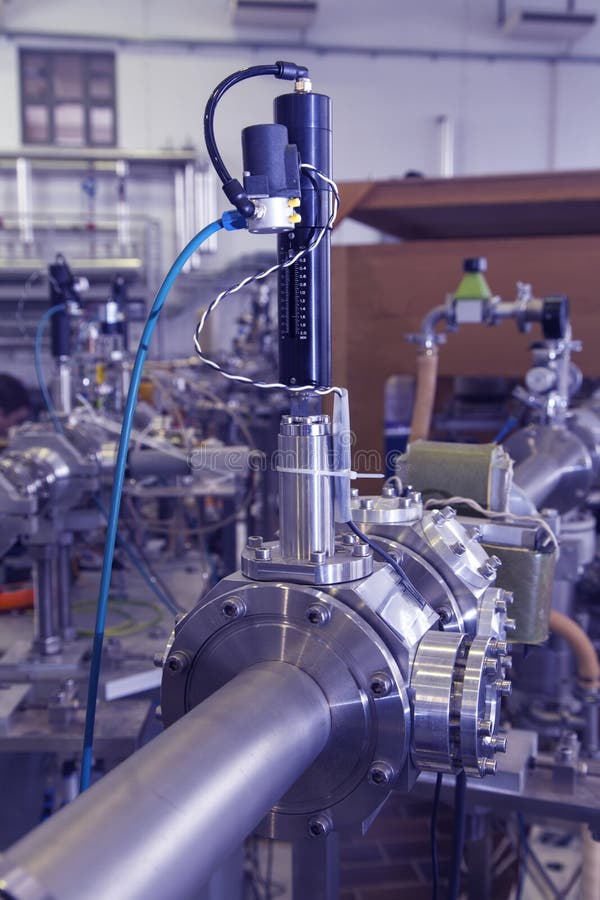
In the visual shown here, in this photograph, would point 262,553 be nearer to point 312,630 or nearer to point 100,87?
point 312,630

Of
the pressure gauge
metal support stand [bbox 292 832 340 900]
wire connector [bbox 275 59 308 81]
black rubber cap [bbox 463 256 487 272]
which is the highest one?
wire connector [bbox 275 59 308 81]

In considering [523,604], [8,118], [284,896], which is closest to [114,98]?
[8,118]

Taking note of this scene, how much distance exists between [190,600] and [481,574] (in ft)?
3.89

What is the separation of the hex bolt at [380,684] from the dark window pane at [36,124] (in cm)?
663

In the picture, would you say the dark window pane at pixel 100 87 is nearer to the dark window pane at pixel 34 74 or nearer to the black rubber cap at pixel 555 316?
the dark window pane at pixel 34 74

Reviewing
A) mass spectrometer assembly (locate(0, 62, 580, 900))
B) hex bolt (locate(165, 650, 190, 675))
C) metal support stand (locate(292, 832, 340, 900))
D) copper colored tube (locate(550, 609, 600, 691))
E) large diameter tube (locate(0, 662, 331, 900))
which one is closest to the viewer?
large diameter tube (locate(0, 662, 331, 900))

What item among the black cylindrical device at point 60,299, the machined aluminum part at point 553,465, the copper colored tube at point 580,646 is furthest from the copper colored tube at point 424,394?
the black cylindrical device at point 60,299

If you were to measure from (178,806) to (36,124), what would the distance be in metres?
6.81

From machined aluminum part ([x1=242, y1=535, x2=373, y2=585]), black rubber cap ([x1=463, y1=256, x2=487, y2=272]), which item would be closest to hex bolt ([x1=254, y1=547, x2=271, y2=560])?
machined aluminum part ([x1=242, y1=535, x2=373, y2=585])

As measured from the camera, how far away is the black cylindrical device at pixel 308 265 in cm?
57

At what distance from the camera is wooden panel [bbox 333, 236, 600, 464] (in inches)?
73.8

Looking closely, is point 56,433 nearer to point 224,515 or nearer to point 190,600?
point 190,600

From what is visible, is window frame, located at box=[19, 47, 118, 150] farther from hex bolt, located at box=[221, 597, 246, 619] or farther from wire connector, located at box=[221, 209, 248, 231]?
hex bolt, located at box=[221, 597, 246, 619]

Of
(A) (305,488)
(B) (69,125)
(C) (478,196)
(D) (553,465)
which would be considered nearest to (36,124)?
(B) (69,125)
